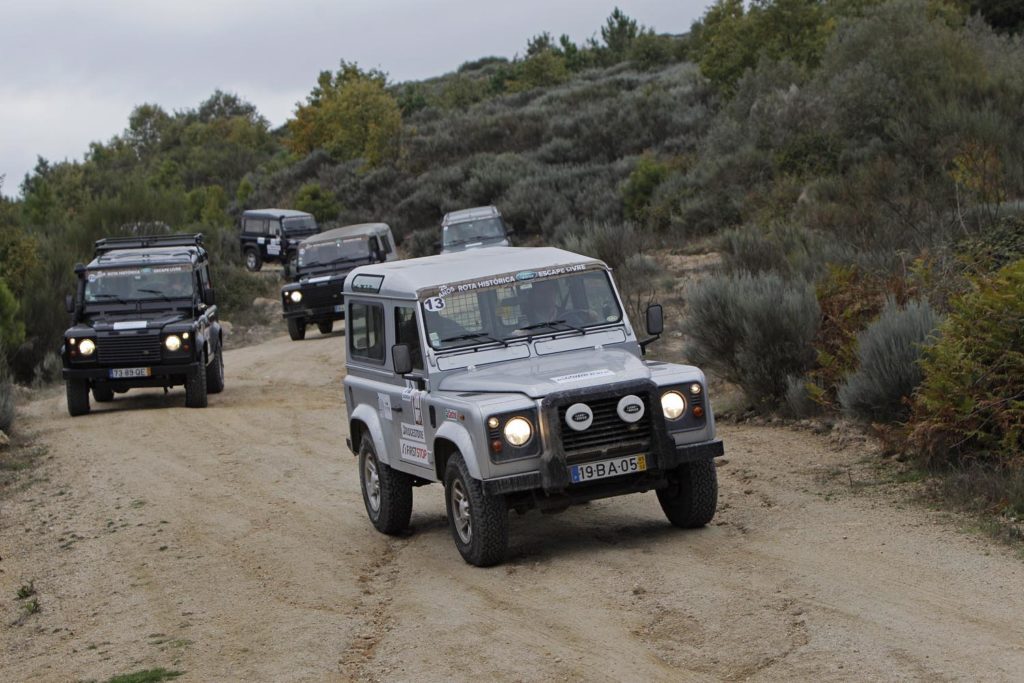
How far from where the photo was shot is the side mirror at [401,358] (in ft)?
28.1

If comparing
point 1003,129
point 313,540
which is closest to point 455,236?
point 1003,129

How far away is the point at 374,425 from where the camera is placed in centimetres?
947

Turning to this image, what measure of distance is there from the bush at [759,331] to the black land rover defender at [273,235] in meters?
30.2

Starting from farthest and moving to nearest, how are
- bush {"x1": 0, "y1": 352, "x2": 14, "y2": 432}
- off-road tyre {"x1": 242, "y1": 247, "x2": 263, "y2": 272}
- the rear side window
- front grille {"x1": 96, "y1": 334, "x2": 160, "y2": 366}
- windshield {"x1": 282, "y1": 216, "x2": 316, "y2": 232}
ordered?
the rear side window, off-road tyre {"x1": 242, "y1": 247, "x2": 263, "y2": 272}, windshield {"x1": 282, "y1": 216, "x2": 316, "y2": 232}, front grille {"x1": 96, "y1": 334, "x2": 160, "y2": 366}, bush {"x1": 0, "y1": 352, "x2": 14, "y2": 432}

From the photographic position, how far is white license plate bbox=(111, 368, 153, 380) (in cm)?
1756

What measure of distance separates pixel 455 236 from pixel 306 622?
2148cm

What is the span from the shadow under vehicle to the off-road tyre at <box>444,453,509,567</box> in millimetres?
19903

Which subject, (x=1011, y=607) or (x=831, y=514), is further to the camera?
(x=831, y=514)

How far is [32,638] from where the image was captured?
7.64 metres

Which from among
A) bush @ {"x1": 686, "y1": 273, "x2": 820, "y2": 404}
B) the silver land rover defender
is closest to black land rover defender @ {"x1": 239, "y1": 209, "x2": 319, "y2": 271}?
bush @ {"x1": 686, "y1": 273, "x2": 820, "y2": 404}

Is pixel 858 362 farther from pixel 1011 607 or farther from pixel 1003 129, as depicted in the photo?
pixel 1003 129

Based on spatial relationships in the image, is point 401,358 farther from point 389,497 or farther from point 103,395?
point 103,395

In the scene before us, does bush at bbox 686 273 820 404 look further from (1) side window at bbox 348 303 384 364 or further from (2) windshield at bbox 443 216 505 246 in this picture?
(2) windshield at bbox 443 216 505 246

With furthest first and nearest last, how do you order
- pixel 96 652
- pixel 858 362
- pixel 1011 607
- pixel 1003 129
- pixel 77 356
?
pixel 1003 129
pixel 77 356
pixel 858 362
pixel 96 652
pixel 1011 607
